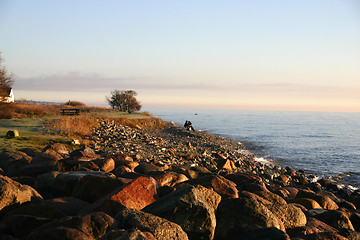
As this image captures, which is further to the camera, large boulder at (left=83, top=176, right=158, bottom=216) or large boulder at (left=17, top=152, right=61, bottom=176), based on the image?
large boulder at (left=17, top=152, right=61, bottom=176)

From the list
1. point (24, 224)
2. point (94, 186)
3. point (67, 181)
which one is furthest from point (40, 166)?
point (24, 224)

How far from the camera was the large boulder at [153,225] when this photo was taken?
13.4 ft

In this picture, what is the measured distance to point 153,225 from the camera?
4152 mm

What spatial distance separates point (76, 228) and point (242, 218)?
2828 millimetres

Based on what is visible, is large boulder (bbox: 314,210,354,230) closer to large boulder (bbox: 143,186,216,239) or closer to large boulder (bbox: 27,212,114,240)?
large boulder (bbox: 143,186,216,239)

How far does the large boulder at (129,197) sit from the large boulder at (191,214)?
2.10 ft

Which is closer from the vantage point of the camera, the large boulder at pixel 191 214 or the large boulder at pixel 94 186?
the large boulder at pixel 191 214

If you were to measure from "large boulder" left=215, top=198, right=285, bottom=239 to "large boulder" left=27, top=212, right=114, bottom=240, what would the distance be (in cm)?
202

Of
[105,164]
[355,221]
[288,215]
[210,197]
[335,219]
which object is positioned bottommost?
[355,221]

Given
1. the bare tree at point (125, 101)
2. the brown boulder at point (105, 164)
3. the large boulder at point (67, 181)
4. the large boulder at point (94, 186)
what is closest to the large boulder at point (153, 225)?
the large boulder at point (94, 186)

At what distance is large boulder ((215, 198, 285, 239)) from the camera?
5043 millimetres

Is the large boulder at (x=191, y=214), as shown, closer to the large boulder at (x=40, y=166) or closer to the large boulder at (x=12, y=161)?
the large boulder at (x=40, y=166)

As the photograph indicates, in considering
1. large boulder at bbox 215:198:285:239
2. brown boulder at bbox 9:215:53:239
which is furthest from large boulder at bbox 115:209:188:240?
brown boulder at bbox 9:215:53:239

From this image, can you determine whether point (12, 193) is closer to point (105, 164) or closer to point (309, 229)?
point (105, 164)
